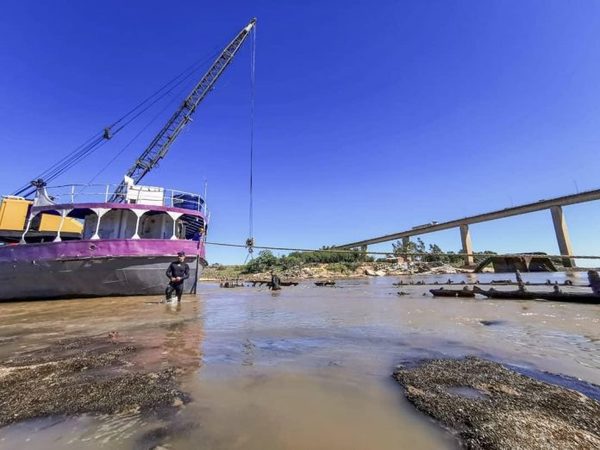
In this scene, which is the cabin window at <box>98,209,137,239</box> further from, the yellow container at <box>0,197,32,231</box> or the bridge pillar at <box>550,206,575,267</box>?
the bridge pillar at <box>550,206,575,267</box>

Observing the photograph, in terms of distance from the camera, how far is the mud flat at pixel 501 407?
2.17m

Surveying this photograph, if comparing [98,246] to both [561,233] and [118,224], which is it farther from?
[561,233]

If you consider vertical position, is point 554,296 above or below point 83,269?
below

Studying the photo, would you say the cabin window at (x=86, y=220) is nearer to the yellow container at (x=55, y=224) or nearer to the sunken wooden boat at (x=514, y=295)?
the yellow container at (x=55, y=224)

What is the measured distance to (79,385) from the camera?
10.7ft

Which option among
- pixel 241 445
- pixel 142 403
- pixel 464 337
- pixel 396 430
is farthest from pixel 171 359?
pixel 464 337

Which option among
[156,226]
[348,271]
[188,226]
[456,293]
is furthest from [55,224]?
[348,271]

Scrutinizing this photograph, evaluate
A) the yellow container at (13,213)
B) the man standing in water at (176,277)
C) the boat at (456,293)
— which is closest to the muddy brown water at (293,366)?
the man standing in water at (176,277)

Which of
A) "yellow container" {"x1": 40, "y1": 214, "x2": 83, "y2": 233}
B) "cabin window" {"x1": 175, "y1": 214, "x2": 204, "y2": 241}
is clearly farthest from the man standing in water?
"yellow container" {"x1": 40, "y1": 214, "x2": 83, "y2": 233}

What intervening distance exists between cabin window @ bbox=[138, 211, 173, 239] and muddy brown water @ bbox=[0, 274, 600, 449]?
9424mm

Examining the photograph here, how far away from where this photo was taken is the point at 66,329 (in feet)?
22.7

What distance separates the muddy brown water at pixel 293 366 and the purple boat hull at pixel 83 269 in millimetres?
6996

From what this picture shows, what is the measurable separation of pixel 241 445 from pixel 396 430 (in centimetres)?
114

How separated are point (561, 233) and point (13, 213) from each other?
80895 millimetres
